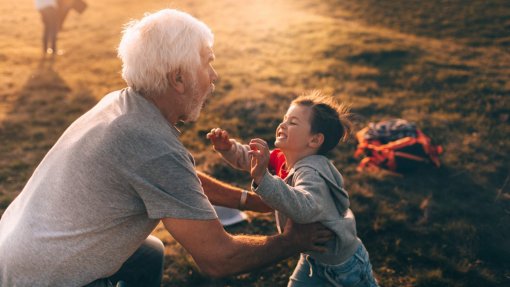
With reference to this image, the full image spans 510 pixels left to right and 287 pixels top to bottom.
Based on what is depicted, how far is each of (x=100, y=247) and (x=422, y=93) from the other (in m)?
8.82

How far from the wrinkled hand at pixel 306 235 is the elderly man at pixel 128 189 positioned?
0.21m

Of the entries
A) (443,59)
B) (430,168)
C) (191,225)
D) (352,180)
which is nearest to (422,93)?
(443,59)

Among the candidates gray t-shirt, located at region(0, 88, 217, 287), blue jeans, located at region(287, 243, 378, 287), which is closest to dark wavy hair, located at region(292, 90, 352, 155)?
blue jeans, located at region(287, 243, 378, 287)

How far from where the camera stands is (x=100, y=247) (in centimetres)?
285

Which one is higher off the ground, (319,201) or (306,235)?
(319,201)

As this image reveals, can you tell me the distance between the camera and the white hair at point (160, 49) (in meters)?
2.95

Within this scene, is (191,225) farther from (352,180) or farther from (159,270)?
(352,180)

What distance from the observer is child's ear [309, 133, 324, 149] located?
369 cm

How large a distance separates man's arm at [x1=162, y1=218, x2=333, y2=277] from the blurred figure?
13.2 m

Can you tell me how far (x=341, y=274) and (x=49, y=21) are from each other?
13.6m

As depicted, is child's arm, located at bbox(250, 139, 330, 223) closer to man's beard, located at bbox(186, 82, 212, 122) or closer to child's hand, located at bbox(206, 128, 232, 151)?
child's hand, located at bbox(206, 128, 232, 151)

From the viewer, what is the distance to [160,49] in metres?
2.96

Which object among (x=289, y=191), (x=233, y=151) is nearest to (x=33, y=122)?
(x=233, y=151)

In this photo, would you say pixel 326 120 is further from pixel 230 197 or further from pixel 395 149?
pixel 395 149
